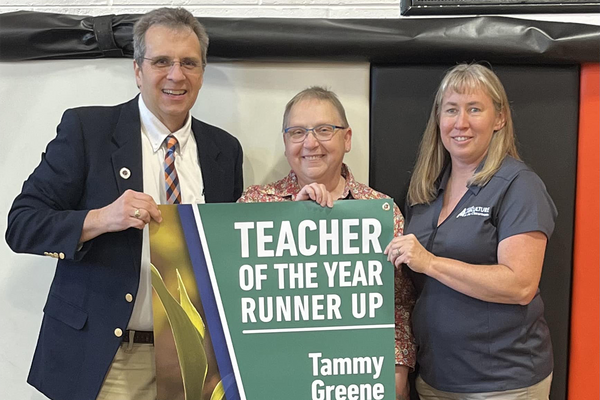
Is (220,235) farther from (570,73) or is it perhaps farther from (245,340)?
(570,73)

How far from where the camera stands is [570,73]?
7.20ft

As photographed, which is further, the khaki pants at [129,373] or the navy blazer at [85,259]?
the khaki pants at [129,373]

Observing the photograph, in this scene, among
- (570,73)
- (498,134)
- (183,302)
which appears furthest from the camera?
(570,73)

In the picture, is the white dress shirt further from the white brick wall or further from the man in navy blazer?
the white brick wall

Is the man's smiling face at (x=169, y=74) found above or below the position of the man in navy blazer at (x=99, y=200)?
above

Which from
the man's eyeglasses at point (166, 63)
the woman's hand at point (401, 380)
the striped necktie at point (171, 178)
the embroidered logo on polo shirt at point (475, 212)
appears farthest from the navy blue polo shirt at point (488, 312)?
the man's eyeglasses at point (166, 63)

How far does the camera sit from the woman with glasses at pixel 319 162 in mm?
1827

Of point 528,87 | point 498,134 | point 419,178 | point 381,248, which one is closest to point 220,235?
point 381,248

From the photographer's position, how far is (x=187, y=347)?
1707mm

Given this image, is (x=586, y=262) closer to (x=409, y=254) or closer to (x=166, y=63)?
(x=409, y=254)

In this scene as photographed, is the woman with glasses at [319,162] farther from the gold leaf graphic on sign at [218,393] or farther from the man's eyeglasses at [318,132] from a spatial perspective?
the gold leaf graphic on sign at [218,393]

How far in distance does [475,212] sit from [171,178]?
35.3 inches

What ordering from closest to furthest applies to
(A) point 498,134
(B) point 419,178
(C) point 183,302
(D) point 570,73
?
(C) point 183,302 < (A) point 498,134 < (B) point 419,178 < (D) point 570,73

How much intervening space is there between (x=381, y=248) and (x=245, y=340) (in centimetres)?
45
